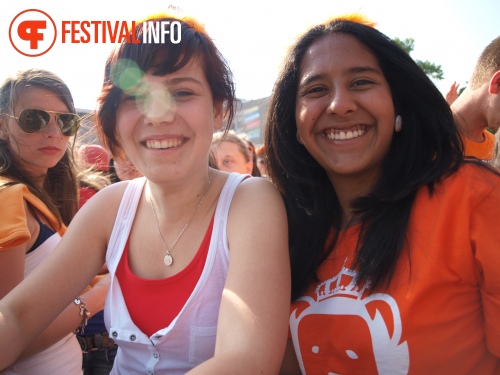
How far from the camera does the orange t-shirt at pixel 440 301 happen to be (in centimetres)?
125

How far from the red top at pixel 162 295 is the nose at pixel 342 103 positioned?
65 cm

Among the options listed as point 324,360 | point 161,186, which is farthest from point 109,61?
point 324,360

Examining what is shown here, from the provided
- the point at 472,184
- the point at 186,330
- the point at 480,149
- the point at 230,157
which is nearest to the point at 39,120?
the point at 186,330

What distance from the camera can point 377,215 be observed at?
150 centimetres

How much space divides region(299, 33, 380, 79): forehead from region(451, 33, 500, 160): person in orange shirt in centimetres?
175

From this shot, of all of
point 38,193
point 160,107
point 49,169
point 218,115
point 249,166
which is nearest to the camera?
point 160,107

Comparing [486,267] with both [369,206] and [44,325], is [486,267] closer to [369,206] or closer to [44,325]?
[369,206]

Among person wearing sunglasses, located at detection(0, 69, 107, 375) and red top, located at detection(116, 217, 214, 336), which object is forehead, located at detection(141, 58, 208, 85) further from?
person wearing sunglasses, located at detection(0, 69, 107, 375)

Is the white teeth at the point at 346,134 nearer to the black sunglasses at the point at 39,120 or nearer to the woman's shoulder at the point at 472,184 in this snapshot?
the woman's shoulder at the point at 472,184

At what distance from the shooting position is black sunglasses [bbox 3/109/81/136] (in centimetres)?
238

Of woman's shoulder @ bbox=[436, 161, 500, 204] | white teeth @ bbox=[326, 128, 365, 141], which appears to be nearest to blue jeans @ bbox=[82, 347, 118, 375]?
white teeth @ bbox=[326, 128, 365, 141]

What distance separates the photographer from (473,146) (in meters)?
3.00

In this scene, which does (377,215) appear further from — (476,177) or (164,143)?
(164,143)

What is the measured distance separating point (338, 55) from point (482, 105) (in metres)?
2.03
